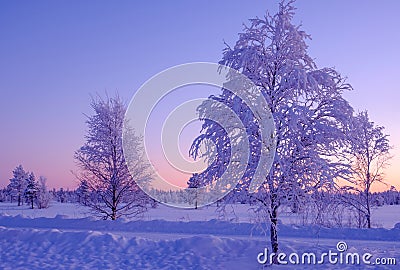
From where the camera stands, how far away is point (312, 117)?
11320 millimetres

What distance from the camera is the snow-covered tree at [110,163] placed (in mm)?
21828

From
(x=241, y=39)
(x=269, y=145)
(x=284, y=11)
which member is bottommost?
(x=269, y=145)

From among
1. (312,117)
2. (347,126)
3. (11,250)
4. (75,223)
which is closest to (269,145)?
(312,117)

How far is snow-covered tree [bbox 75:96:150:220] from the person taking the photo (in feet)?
71.6

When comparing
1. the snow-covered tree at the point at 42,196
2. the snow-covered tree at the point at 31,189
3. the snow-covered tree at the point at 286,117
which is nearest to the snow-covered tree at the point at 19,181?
the snow-covered tree at the point at 31,189

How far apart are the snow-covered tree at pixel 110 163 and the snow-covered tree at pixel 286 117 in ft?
35.8

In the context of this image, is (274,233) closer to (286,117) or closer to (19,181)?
(286,117)

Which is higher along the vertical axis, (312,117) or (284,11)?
(284,11)

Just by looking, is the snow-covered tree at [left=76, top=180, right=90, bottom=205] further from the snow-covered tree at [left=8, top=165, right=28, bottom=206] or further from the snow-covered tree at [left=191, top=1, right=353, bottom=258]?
the snow-covered tree at [left=8, top=165, right=28, bottom=206]

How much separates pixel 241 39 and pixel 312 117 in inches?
132

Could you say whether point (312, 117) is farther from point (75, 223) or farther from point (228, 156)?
point (75, 223)

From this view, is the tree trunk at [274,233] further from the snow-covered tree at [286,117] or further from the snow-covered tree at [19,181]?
the snow-covered tree at [19,181]

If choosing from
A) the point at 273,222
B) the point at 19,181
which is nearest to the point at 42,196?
the point at 19,181

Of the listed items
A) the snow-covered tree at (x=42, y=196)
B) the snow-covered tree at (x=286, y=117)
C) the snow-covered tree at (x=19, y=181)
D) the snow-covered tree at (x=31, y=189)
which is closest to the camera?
the snow-covered tree at (x=286, y=117)
